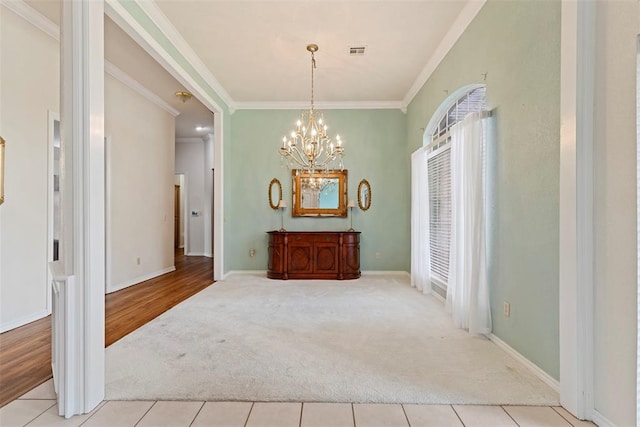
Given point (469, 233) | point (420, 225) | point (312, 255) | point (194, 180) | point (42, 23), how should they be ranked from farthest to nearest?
point (194, 180)
point (312, 255)
point (420, 225)
point (42, 23)
point (469, 233)

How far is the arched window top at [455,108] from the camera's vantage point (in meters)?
3.54

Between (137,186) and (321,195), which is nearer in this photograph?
(137,186)

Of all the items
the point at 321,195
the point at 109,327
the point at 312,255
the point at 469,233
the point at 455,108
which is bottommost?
the point at 109,327

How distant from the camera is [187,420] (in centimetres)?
178

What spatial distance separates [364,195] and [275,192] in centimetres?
163

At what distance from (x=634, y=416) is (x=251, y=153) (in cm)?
569

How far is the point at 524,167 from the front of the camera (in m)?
2.45

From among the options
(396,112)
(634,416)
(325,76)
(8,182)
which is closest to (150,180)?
(8,182)

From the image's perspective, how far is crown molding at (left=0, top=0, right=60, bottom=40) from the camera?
123 inches

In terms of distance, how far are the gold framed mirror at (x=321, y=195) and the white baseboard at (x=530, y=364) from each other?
3.59 metres

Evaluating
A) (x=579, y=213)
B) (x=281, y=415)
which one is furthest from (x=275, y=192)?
(x=579, y=213)

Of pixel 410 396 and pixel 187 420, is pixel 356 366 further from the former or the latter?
pixel 187 420

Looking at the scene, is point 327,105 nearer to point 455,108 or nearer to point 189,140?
point 455,108

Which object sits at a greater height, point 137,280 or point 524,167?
point 524,167
